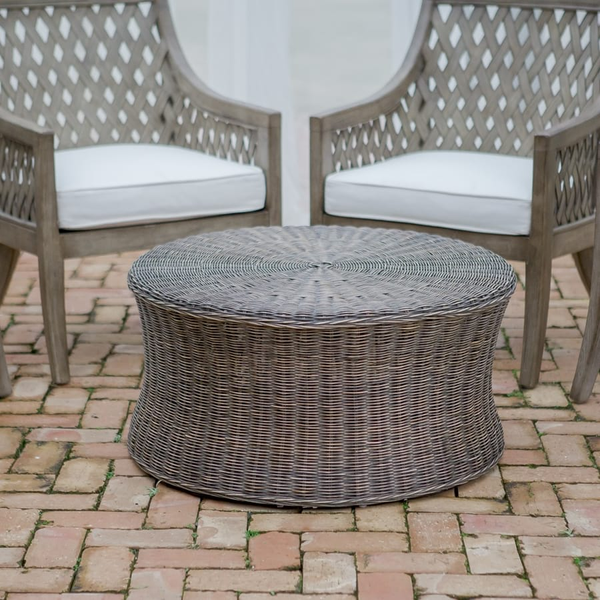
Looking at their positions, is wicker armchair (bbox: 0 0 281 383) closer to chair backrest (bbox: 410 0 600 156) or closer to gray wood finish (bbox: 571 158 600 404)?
chair backrest (bbox: 410 0 600 156)

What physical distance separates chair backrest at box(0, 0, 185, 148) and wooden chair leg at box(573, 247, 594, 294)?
140 cm

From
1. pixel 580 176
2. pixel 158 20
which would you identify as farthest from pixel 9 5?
pixel 580 176

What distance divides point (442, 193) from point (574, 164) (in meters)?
0.37

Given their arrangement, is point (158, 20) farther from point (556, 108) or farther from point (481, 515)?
point (481, 515)

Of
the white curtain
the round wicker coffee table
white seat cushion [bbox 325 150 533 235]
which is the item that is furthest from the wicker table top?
the white curtain

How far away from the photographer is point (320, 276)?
2396 millimetres

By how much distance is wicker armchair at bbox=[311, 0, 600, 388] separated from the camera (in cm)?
291

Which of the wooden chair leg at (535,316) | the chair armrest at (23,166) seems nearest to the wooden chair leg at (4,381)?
the chair armrest at (23,166)

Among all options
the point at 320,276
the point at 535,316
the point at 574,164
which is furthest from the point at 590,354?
the point at 320,276

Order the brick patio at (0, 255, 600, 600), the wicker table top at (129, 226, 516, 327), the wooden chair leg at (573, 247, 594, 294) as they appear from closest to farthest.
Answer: the brick patio at (0, 255, 600, 600)
the wicker table top at (129, 226, 516, 327)
the wooden chair leg at (573, 247, 594, 294)

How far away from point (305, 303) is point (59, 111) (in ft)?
5.56

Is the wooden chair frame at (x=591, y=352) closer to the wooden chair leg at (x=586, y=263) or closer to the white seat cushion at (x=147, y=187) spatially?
the wooden chair leg at (x=586, y=263)

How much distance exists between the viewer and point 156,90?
3.63 metres

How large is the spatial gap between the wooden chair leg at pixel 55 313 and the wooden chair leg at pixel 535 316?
128 cm
